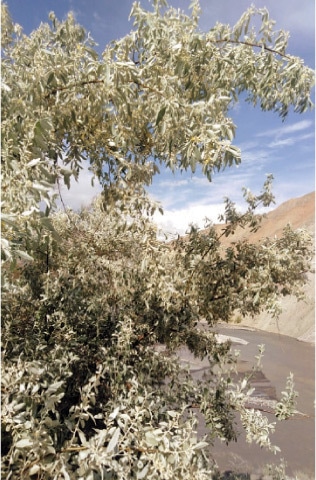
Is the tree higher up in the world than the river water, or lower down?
higher up

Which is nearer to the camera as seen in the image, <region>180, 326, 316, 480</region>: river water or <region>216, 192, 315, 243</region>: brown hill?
<region>180, 326, 316, 480</region>: river water

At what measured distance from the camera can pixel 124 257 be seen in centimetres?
525

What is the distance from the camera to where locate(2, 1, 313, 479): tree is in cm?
230

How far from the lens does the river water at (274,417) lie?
10.2 meters

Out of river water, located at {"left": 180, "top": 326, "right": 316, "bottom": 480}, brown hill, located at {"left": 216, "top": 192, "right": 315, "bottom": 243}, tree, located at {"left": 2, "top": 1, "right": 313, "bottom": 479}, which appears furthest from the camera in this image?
brown hill, located at {"left": 216, "top": 192, "right": 315, "bottom": 243}

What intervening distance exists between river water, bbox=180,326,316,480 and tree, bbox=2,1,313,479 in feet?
6.77

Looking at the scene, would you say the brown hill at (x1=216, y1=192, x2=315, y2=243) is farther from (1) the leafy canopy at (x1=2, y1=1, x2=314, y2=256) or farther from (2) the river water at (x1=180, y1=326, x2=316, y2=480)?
(1) the leafy canopy at (x1=2, y1=1, x2=314, y2=256)

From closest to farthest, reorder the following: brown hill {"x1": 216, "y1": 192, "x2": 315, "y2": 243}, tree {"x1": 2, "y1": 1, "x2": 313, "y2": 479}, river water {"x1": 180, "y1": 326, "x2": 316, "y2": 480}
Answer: tree {"x1": 2, "y1": 1, "x2": 313, "y2": 479} < river water {"x1": 180, "y1": 326, "x2": 316, "y2": 480} < brown hill {"x1": 216, "y1": 192, "x2": 315, "y2": 243}

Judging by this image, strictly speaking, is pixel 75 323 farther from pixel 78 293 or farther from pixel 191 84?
pixel 191 84

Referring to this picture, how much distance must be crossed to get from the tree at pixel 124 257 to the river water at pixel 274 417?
6.77ft

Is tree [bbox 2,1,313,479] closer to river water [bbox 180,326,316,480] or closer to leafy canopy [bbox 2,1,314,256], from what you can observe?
leafy canopy [bbox 2,1,314,256]

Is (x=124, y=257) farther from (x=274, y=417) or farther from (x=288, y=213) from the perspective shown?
(x=288, y=213)

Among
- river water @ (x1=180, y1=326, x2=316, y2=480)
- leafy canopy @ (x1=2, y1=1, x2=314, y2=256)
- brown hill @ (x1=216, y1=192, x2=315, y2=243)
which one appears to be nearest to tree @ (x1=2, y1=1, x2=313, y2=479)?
leafy canopy @ (x1=2, y1=1, x2=314, y2=256)

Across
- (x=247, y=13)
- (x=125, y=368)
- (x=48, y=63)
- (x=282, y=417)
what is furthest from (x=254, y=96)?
(x=282, y=417)
